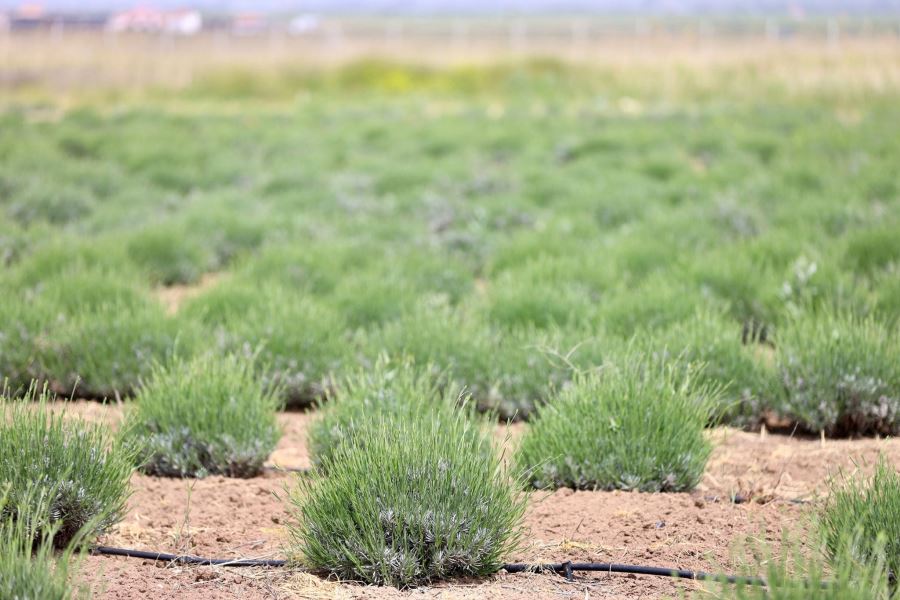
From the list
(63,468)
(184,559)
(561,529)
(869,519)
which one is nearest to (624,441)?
(561,529)

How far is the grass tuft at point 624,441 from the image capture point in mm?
3623

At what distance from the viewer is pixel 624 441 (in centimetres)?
362

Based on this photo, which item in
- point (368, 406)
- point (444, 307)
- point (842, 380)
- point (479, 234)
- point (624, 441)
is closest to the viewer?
point (624, 441)

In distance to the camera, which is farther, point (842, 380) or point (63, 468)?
point (842, 380)

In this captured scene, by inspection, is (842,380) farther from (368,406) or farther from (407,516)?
(407,516)

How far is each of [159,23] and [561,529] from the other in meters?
39.3

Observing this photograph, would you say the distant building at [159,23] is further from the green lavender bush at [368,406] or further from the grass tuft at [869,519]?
the grass tuft at [869,519]

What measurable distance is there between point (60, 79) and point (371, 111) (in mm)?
12242

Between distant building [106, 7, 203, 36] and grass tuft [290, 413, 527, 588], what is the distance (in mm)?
32201

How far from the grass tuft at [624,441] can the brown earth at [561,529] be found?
0.09 m

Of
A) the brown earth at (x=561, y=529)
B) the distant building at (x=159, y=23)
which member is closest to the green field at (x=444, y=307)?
the brown earth at (x=561, y=529)

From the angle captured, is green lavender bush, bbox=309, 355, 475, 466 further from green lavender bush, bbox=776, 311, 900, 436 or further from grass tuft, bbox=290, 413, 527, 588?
green lavender bush, bbox=776, 311, 900, 436

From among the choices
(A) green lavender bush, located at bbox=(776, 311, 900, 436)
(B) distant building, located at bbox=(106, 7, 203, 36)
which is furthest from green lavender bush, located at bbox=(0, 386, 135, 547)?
(B) distant building, located at bbox=(106, 7, 203, 36)

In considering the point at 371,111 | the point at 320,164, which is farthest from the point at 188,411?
the point at 371,111
